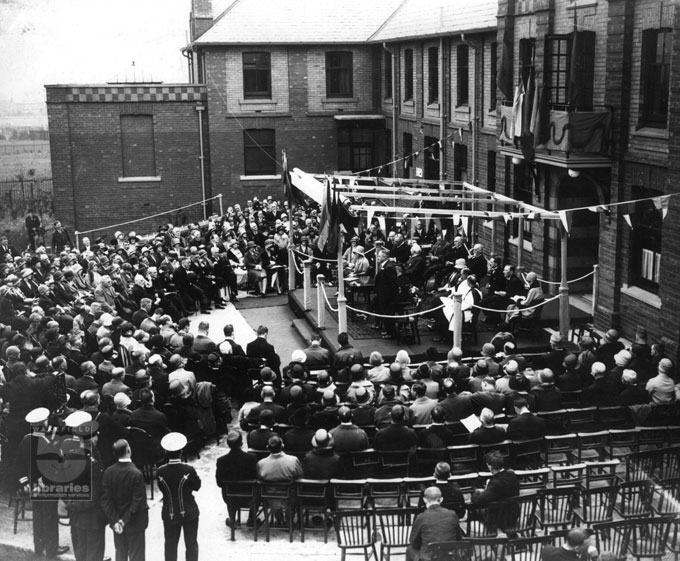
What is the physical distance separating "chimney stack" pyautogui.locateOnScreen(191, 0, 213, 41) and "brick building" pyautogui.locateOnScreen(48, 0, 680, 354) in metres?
0.06

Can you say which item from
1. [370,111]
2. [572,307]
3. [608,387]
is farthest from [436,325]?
[370,111]

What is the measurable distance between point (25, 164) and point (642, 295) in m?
47.0

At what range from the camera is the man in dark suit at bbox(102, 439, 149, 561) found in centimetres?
924

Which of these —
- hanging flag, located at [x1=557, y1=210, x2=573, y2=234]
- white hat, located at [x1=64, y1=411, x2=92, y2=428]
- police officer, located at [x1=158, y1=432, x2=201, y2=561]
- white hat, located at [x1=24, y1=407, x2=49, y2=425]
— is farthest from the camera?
hanging flag, located at [x1=557, y1=210, x2=573, y2=234]

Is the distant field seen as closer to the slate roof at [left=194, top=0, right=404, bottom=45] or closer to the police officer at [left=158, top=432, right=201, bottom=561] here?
the slate roof at [left=194, top=0, right=404, bottom=45]

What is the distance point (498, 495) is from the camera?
31.1ft

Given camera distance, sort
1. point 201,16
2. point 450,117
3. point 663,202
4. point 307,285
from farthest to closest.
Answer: point 201,16 → point 450,117 → point 307,285 → point 663,202

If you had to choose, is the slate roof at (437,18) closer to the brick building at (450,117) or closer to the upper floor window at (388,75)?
the brick building at (450,117)

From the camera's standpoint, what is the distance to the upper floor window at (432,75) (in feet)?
103

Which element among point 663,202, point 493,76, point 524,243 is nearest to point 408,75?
point 493,76

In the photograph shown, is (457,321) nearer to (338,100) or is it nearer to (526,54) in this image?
(526,54)

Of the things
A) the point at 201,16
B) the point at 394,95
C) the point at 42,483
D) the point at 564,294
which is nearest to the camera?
the point at 42,483

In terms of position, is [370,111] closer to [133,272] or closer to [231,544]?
[133,272]

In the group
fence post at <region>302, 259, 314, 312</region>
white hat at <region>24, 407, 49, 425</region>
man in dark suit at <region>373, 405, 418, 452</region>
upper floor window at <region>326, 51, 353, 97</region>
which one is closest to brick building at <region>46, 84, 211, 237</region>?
upper floor window at <region>326, 51, 353, 97</region>
